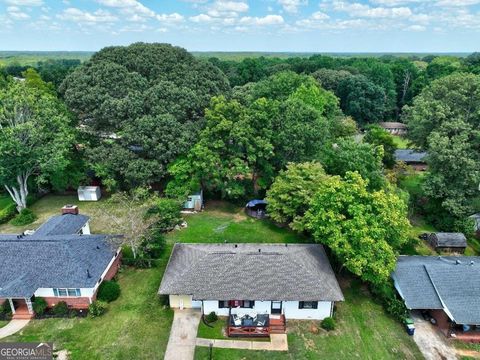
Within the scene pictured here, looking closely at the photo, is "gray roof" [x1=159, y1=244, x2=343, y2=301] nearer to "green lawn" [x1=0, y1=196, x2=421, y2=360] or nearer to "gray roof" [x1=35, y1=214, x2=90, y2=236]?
"green lawn" [x1=0, y1=196, x2=421, y2=360]

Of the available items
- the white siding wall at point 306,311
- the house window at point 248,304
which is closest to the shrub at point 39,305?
the house window at point 248,304

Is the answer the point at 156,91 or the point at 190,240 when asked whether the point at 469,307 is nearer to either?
the point at 190,240

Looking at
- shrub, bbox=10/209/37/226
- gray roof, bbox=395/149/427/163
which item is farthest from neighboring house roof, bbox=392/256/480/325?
shrub, bbox=10/209/37/226

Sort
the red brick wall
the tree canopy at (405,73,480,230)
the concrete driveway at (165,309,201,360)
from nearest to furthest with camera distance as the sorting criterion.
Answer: the concrete driveway at (165,309,201,360)
the red brick wall
the tree canopy at (405,73,480,230)

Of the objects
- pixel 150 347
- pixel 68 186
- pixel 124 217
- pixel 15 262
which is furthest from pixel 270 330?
pixel 68 186

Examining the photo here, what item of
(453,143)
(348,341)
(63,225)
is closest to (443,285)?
(348,341)
